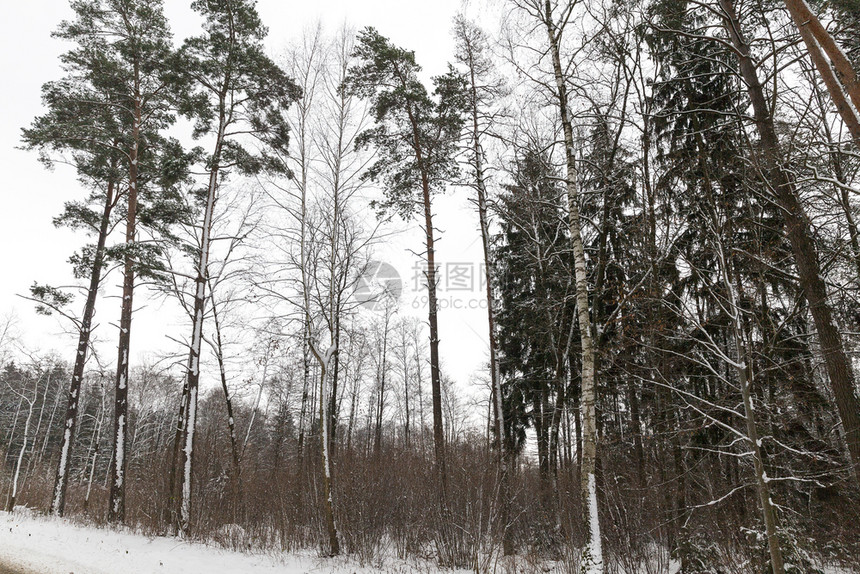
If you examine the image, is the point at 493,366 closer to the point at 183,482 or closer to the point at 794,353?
the point at 794,353

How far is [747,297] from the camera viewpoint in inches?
283

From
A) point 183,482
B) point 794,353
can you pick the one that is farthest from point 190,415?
point 794,353

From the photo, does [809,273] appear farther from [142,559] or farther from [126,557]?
[126,557]

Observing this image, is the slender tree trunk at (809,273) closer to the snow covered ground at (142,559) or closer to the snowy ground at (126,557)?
the snow covered ground at (142,559)

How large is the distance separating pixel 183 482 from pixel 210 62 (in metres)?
10.9

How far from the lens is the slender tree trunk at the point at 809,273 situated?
19.5 feet

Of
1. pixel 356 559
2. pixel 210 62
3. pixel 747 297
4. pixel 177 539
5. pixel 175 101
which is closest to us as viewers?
pixel 747 297

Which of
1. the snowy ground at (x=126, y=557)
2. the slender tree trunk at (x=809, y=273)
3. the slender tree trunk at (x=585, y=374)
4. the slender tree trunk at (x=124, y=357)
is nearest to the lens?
the slender tree trunk at (x=585, y=374)

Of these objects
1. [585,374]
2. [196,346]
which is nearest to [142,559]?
[196,346]

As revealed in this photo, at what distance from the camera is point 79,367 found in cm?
1319

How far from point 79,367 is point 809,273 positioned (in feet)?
60.7

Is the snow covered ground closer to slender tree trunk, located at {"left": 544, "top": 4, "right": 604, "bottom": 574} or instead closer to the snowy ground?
the snowy ground

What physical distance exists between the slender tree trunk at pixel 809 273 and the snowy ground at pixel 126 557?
6.86 m

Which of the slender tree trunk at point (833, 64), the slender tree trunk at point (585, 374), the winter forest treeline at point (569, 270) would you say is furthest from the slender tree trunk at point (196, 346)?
the slender tree trunk at point (833, 64)
